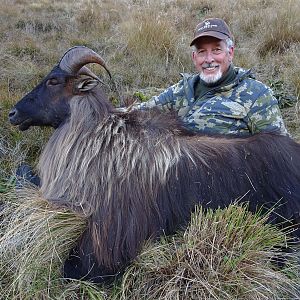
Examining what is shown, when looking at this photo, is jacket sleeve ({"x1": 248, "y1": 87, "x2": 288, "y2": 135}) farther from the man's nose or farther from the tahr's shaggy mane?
the man's nose

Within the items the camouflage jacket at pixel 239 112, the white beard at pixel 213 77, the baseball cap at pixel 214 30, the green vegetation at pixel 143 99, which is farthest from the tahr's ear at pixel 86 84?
the baseball cap at pixel 214 30

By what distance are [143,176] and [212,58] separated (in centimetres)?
172

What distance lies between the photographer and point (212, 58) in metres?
4.87

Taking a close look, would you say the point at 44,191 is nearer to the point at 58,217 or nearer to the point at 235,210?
the point at 58,217

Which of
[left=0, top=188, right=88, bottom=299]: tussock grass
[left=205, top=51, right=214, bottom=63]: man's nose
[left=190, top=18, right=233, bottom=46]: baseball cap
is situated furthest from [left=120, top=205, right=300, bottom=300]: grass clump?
[left=190, top=18, right=233, bottom=46]: baseball cap

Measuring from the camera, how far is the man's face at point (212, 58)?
4797 mm

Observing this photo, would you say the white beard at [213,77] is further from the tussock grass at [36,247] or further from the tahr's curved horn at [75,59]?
the tussock grass at [36,247]

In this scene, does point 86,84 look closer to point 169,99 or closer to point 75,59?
point 75,59

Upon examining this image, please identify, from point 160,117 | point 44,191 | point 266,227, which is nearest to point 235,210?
point 266,227

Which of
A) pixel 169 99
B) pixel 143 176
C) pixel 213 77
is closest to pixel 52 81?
pixel 143 176

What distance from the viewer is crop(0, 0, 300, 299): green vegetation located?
3.27m

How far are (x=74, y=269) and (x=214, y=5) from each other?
29.4 ft

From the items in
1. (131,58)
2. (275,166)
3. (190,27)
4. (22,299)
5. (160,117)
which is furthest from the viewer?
(190,27)

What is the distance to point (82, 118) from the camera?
4.02m
